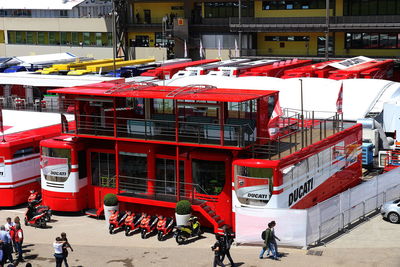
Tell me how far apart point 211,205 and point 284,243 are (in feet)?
11.5

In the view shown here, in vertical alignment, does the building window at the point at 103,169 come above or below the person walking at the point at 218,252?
above

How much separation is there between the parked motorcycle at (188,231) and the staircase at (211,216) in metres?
0.39

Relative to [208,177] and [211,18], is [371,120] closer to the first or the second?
[208,177]

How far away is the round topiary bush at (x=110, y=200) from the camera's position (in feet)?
89.2

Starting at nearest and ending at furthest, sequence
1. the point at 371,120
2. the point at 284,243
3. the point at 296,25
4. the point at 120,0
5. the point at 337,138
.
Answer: the point at 284,243
the point at 337,138
the point at 371,120
the point at 296,25
the point at 120,0

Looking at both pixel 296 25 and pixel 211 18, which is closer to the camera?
pixel 296 25

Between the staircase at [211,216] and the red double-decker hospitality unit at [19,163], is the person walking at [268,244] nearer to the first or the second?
the staircase at [211,216]

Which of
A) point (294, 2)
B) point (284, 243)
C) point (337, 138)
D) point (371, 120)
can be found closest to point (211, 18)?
point (294, 2)

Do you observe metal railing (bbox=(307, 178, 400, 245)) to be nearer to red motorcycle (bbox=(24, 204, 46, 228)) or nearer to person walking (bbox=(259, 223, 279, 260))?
person walking (bbox=(259, 223, 279, 260))

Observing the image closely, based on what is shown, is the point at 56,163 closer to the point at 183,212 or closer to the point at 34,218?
the point at 34,218

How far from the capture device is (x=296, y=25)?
211ft

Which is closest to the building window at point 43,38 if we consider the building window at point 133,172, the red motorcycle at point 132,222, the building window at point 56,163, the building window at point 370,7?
the building window at point 370,7

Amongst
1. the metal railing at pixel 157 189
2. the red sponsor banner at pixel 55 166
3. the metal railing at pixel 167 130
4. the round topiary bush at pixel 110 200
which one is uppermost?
the metal railing at pixel 167 130

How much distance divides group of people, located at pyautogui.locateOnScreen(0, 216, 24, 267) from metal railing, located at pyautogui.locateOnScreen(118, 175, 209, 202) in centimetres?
503
